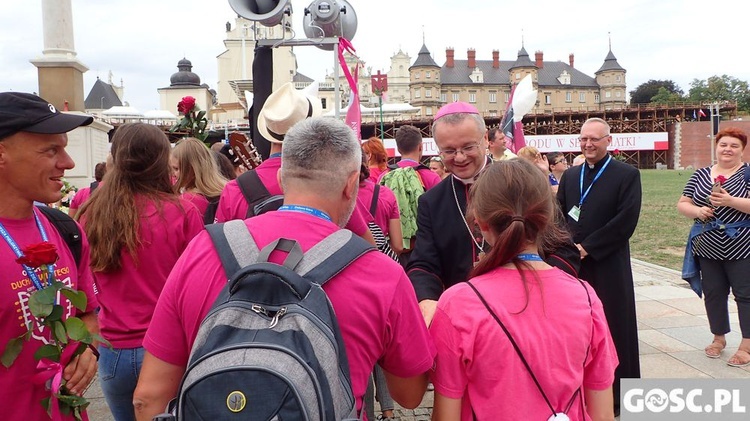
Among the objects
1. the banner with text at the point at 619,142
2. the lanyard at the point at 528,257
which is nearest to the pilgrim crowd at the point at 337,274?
the lanyard at the point at 528,257

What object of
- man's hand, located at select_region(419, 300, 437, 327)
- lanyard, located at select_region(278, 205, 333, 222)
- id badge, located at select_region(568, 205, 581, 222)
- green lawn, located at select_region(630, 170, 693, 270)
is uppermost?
lanyard, located at select_region(278, 205, 333, 222)

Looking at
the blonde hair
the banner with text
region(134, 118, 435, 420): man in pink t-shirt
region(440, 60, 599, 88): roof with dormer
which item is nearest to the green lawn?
the blonde hair

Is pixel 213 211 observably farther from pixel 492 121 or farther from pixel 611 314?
pixel 492 121

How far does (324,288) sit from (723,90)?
108 meters

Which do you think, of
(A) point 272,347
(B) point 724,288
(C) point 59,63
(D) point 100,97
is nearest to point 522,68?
(D) point 100,97

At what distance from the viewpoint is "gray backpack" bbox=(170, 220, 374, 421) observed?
1232 millimetres

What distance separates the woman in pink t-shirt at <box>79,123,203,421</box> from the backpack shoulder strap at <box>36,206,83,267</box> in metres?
0.36

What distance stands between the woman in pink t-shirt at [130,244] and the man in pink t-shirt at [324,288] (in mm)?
1245

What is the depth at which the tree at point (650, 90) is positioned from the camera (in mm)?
98544

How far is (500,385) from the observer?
1800 millimetres

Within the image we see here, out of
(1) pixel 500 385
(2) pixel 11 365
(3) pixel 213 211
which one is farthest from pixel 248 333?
(3) pixel 213 211

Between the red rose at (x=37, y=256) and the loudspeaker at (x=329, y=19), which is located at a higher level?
the loudspeaker at (x=329, y=19)

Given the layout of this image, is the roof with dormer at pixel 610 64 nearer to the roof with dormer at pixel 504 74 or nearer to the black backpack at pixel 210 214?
the roof with dormer at pixel 504 74

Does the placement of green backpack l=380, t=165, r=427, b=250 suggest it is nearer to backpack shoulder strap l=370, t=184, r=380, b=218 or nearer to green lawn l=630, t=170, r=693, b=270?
backpack shoulder strap l=370, t=184, r=380, b=218
